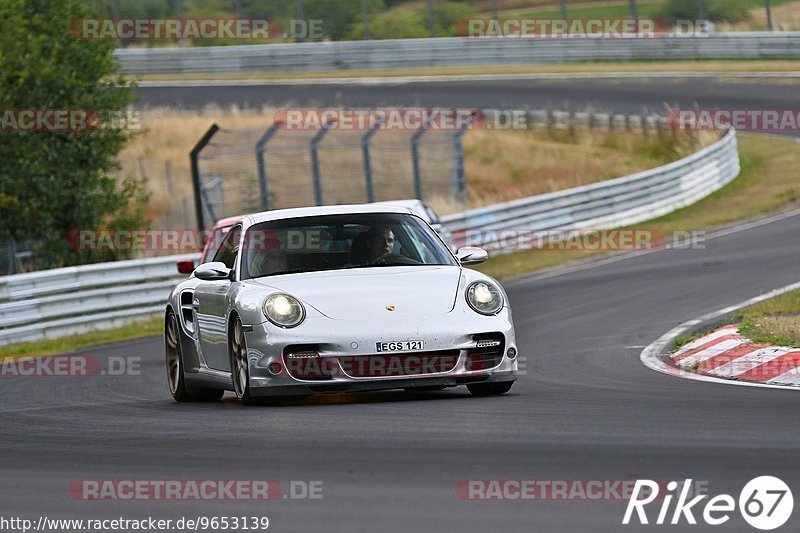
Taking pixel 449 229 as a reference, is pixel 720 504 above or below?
above

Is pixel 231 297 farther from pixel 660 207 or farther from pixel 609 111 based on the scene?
pixel 609 111

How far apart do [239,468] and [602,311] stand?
1022 centimetres

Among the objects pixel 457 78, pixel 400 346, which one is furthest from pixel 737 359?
pixel 457 78

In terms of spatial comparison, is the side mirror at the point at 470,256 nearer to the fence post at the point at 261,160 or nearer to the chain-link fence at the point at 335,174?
the fence post at the point at 261,160

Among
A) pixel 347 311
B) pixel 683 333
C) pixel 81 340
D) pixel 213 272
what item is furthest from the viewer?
pixel 81 340

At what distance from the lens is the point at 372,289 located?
937 cm

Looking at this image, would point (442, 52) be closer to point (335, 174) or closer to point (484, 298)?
point (335, 174)

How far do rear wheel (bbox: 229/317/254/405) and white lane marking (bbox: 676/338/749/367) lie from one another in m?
3.73

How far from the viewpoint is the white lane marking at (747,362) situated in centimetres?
1062

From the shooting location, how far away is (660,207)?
27781 mm

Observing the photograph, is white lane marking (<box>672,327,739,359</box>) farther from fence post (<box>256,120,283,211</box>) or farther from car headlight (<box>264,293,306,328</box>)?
fence post (<box>256,120,283,211</box>)

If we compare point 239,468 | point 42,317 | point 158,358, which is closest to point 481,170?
point 42,317
